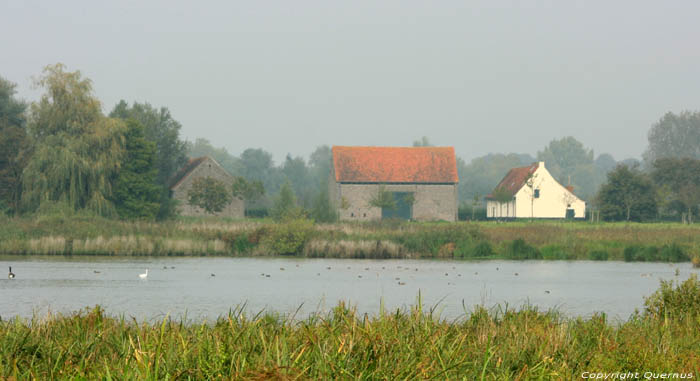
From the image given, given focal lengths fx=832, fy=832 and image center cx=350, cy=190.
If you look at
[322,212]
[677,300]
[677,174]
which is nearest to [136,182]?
[322,212]

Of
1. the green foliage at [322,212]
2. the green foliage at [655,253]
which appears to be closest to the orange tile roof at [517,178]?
the green foliage at [322,212]

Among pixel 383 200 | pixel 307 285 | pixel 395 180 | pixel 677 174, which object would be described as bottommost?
pixel 307 285

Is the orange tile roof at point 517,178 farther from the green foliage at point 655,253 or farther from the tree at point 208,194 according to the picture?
the green foliage at point 655,253

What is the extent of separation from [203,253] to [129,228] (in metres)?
4.16

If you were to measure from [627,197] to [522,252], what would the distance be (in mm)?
31007

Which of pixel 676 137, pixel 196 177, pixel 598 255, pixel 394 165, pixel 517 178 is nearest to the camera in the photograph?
pixel 598 255

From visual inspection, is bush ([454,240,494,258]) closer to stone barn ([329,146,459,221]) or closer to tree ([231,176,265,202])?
tree ([231,176,265,202])

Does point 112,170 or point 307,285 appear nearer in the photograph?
point 307,285

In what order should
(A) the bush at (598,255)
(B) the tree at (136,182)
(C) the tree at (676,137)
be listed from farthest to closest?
(C) the tree at (676,137) → (B) the tree at (136,182) → (A) the bush at (598,255)

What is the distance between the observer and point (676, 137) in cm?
12850

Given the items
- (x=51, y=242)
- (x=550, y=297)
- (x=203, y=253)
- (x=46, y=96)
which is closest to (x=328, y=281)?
(x=550, y=297)

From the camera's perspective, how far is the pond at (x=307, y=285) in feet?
64.5

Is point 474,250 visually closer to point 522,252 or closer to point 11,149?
point 522,252

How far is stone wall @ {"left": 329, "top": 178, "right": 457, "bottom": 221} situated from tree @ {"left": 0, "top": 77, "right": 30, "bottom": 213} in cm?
2786
